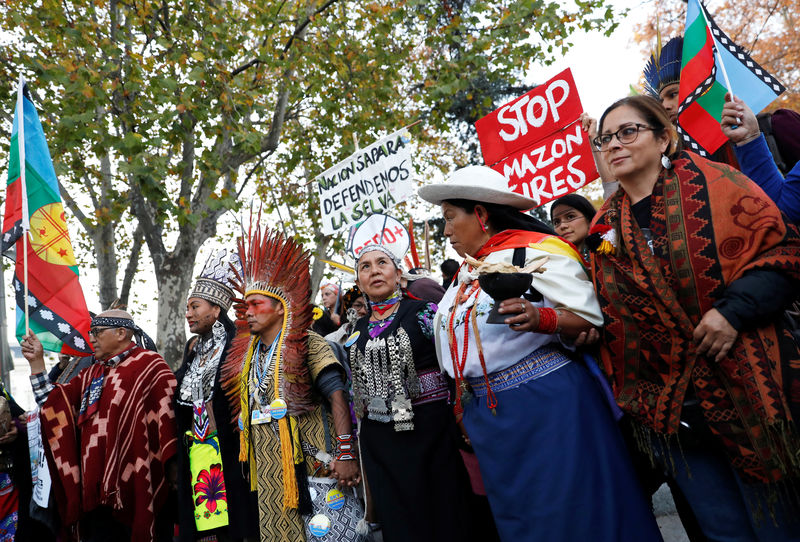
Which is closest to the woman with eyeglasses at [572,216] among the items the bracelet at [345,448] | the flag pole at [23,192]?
the bracelet at [345,448]

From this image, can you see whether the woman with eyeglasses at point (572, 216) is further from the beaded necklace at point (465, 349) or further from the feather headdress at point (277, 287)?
the feather headdress at point (277, 287)

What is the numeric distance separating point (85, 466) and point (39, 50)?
23.5ft

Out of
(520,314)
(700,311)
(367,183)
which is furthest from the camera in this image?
(367,183)

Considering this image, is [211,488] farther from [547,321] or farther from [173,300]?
[173,300]

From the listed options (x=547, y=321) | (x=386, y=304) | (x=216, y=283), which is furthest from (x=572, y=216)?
(x=216, y=283)

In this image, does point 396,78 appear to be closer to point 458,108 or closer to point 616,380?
point 458,108

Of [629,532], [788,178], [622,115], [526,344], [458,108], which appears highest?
[458,108]

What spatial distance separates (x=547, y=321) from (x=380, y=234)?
345 cm

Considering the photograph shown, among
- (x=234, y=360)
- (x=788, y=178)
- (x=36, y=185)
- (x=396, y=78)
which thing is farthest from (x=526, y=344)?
(x=396, y=78)

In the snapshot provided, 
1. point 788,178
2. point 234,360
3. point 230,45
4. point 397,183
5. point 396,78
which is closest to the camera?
point 788,178

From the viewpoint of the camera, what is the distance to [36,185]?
4.53 meters

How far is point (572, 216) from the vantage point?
160 inches

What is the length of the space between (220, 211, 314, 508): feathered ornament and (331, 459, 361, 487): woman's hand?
260 millimetres

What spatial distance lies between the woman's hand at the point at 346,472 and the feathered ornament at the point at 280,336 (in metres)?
0.26
